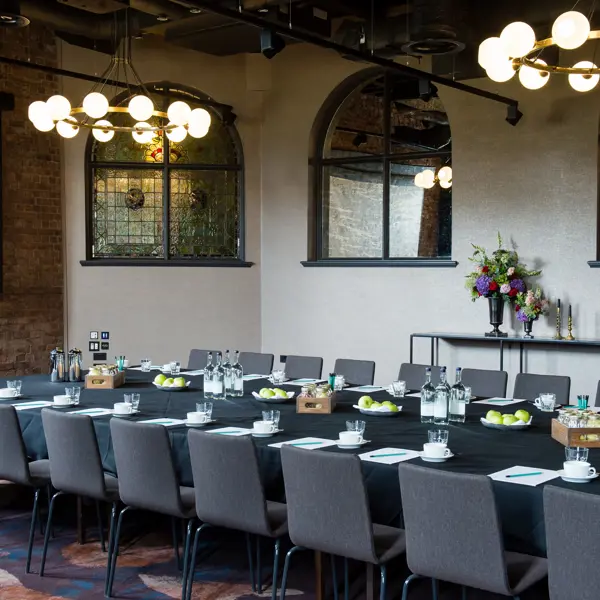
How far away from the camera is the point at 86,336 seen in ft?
33.3

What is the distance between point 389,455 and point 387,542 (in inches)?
18.5

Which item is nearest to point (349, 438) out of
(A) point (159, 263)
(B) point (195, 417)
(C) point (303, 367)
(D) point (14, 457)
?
(B) point (195, 417)

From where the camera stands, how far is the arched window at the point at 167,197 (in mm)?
10375

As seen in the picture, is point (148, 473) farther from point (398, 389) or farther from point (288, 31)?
point (288, 31)

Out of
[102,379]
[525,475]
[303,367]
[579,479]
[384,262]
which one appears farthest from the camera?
[384,262]

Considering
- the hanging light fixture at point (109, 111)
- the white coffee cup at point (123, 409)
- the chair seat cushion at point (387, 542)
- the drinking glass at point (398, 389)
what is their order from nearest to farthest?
the chair seat cushion at point (387, 542), the white coffee cup at point (123, 409), the drinking glass at point (398, 389), the hanging light fixture at point (109, 111)

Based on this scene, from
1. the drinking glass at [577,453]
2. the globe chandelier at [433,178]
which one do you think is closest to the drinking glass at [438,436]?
the drinking glass at [577,453]

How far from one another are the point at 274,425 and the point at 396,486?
3.30ft

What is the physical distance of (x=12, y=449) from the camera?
5.29m

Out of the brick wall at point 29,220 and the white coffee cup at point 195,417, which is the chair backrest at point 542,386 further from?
the brick wall at point 29,220

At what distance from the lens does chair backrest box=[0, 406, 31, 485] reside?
5.25 metres

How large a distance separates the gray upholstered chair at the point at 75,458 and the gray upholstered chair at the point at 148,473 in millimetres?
204

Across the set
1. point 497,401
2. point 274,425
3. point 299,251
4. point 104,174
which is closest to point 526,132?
point 299,251

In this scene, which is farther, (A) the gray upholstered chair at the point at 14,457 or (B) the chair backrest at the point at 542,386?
(B) the chair backrest at the point at 542,386
